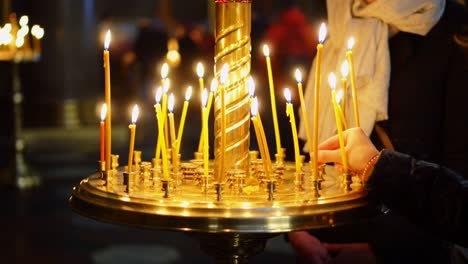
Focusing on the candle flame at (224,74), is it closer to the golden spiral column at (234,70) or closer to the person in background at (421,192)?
the golden spiral column at (234,70)

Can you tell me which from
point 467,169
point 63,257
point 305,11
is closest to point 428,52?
point 467,169

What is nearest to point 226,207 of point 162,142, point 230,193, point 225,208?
point 225,208

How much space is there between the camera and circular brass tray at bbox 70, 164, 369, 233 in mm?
2076

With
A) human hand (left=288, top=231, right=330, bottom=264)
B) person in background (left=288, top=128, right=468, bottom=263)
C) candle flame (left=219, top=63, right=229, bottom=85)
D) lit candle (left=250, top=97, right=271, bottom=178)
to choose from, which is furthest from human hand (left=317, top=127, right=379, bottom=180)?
human hand (left=288, top=231, right=330, bottom=264)

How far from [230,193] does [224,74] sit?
28 centimetres

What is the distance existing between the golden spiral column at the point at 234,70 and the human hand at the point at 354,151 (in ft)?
0.68

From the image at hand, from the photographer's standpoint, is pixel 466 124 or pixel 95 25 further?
pixel 95 25

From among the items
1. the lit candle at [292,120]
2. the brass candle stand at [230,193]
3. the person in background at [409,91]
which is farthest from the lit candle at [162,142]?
the person in background at [409,91]

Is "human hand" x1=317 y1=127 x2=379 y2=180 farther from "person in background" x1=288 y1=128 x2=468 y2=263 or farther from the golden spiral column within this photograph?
the golden spiral column

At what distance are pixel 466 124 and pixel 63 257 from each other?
331cm

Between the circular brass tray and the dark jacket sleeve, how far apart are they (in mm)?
61

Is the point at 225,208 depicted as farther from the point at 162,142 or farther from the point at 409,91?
the point at 409,91

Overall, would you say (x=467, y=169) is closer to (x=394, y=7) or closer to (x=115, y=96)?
(x=394, y=7)

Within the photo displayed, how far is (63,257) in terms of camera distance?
5.85 m
